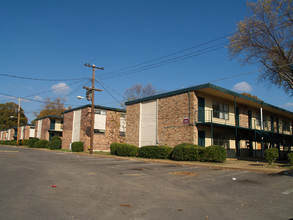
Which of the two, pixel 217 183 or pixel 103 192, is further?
pixel 217 183

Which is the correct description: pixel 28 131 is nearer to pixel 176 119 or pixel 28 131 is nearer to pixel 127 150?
pixel 127 150

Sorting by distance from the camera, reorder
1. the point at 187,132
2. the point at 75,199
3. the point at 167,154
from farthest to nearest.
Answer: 1. the point at 187,132
2. the point at 167,154
3. the point at 75,199

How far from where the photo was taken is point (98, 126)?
34.0 meters

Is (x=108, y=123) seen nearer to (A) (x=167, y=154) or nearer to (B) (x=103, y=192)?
(A) (x=167, y=154)

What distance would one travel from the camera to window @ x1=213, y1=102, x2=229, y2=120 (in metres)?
23.5

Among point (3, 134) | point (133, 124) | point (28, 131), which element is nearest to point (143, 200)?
point (133, 124)

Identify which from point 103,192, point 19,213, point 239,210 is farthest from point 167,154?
point 19,213

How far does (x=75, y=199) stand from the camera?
6062mm

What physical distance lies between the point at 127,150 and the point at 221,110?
1047 cm

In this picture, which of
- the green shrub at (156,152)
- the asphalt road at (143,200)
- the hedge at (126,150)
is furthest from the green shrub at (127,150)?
the asphalt road at (143,200)

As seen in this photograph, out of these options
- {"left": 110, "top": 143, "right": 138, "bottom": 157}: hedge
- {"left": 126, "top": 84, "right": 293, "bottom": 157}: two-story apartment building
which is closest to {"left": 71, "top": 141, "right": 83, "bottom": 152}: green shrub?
{"left": 126, "top": 84, "right": 293, "bottom": 157}: two-story apartment building

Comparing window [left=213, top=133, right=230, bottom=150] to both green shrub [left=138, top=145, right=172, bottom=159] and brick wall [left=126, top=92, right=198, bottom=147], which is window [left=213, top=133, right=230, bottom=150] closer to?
brick wall [left=126, top=92, right=198, bottom=147]

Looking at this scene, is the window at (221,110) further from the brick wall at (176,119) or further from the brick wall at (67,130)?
the brick wall at (67,130)

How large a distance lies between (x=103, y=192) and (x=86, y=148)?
26826 mm
